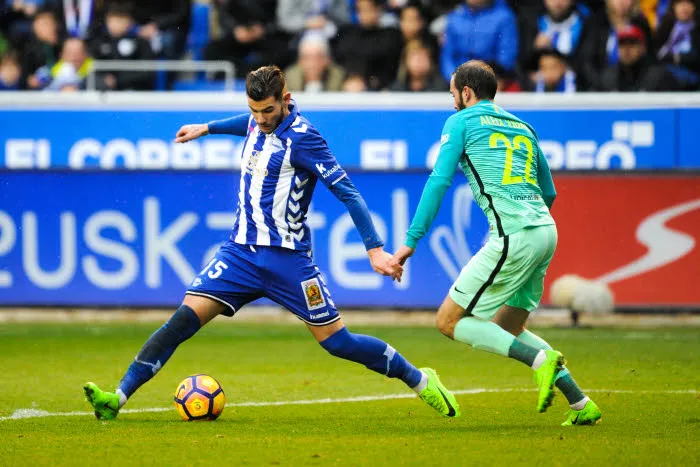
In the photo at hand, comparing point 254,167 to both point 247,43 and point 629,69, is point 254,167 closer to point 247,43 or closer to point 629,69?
point 629,69

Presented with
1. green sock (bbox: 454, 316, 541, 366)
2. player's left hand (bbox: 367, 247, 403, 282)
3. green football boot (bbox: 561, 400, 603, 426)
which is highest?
player's left hand (bbox: 367, 247, 403, 282)

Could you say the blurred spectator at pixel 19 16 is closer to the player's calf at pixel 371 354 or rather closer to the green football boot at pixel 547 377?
the player's calf at pixel 371 354

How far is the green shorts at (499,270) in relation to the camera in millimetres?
7359

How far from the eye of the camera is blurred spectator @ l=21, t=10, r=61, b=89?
17.7 meters

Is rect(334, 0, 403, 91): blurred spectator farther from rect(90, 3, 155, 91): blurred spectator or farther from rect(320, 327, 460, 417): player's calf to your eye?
rect(320, 327, 460, 417): player's calf

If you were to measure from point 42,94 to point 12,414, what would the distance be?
24.0 ft

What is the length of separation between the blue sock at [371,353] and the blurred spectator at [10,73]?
34.3 feet

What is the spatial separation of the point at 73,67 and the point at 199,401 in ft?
32.3

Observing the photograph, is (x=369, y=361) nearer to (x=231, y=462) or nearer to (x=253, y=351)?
(x=231, y=462)

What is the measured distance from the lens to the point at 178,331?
780 centimetres

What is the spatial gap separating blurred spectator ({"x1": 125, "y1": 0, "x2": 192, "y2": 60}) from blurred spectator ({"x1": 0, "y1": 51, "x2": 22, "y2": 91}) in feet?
5.04

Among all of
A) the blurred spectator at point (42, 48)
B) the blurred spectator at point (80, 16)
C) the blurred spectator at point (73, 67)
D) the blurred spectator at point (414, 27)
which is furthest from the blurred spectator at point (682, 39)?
the blurred spectator at point (42, 48)

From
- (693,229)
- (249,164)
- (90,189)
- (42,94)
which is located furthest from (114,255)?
(249,164)

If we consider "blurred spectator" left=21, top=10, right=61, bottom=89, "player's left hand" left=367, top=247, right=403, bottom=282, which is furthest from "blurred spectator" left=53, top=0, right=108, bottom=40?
"player's left hand" left=367, top=247, right=403, bottom=282
